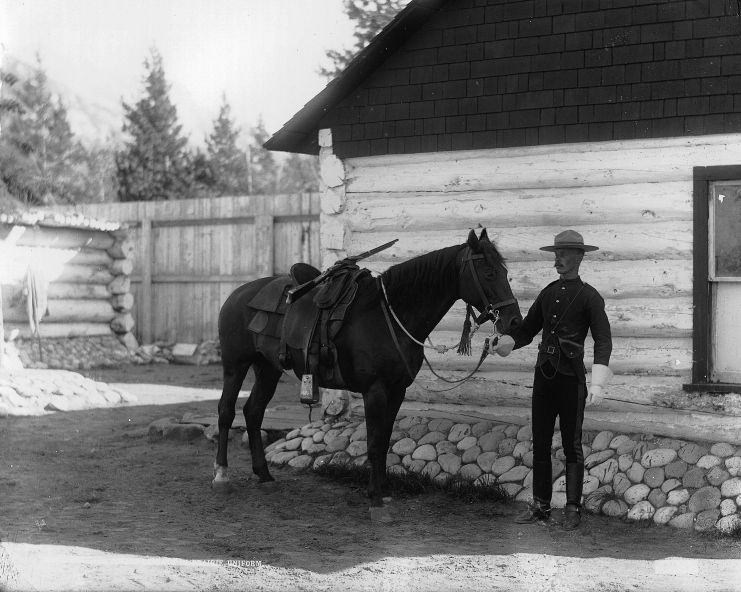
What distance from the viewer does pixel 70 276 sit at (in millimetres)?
17250

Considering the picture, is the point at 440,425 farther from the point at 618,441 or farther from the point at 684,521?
the point at 684,521

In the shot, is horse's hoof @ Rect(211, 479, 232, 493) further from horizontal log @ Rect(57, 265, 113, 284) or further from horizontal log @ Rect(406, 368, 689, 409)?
horizontal log @ Rect(57, 265, 113, 284)

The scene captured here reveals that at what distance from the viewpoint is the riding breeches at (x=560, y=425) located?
6129 mm

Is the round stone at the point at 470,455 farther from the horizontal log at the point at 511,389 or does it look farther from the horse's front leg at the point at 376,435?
the horse's front leg at the point at 376,435

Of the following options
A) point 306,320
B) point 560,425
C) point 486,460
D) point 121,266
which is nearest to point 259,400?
point 306,320

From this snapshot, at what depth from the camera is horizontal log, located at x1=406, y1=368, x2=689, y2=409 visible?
761 centimetres

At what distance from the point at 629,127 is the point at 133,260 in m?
13.1

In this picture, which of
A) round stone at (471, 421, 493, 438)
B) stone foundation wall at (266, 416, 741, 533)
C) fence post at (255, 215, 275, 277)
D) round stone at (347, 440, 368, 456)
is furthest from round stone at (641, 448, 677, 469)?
fence post at (255, 215, 275, 277)

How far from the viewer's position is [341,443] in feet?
27.4

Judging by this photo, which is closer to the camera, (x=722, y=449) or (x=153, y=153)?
(x=722, y=449)

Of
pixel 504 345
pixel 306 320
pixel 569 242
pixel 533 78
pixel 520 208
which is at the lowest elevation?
pixel 504 345

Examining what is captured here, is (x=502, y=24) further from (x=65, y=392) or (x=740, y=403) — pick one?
(x=65, y=392)

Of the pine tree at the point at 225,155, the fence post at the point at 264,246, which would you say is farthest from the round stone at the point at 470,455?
the pine tree at the point at 225,155

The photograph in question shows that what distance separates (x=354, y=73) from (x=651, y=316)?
380 cm
